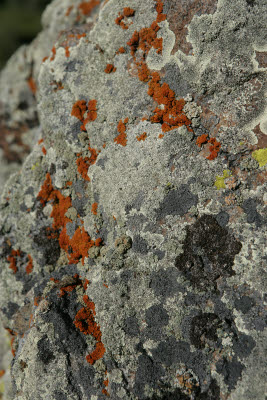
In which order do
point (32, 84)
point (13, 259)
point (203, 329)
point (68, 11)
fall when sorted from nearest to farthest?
1. point (203, 329)
2. point (13, 259)
3. point (68, 11)
4. point (32, 84)

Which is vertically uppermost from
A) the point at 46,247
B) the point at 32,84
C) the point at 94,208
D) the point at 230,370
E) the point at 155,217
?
the point at 32,84

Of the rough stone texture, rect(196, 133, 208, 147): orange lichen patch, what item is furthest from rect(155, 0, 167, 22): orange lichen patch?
rect(196, 133, 208, 147): orange lichen patch

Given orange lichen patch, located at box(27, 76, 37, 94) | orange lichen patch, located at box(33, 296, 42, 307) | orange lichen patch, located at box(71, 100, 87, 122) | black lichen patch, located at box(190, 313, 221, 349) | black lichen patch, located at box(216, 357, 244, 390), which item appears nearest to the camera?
black lichen patch, located at box(216, 357, 244, 390)

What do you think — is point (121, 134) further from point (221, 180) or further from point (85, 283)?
point (85, 283)

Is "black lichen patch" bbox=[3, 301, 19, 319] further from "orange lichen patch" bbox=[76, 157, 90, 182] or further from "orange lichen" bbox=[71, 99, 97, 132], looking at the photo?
"orange lichen" bbox=[71, 99, 97, 132]

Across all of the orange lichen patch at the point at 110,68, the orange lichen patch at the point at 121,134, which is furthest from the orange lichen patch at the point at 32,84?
the orange lichen patch at the point at 121,134

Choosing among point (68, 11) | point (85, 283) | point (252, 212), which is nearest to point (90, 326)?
point (85, 283)

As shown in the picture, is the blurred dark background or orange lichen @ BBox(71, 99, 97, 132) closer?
orange lichen @ BBox(71, 99, 97, 132)

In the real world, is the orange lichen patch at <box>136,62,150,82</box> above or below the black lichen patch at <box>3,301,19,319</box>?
above

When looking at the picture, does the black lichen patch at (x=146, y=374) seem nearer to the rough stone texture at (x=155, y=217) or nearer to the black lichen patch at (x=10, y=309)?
the rough stone texture at (x=155, y=217)
